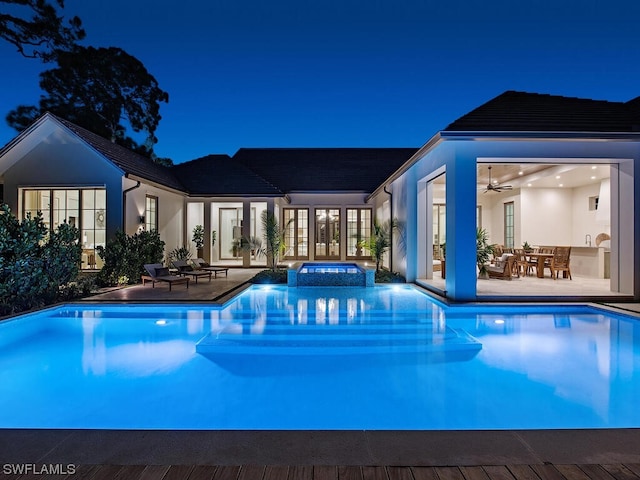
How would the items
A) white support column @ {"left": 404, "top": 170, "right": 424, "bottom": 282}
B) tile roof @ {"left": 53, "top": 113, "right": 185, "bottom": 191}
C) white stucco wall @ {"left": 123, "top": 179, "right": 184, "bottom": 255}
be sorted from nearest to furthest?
white support column @ {"left": 404, "top": 170, "right": 424, "bottom": 282}
tile roof @ {"left": 53, "top": 113, "right": 185, "bottom": 191}
white stucco wall @ {"left": 123, "top": 179, "right": 184, "bottom": 255}

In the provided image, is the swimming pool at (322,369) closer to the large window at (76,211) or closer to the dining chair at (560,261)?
the dining chair at (560,261)

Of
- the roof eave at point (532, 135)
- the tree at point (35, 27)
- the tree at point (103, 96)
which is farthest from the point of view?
the tree at point (103, 96)

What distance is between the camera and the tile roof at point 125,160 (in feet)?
40.3

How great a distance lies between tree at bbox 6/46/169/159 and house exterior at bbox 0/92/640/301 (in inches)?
482

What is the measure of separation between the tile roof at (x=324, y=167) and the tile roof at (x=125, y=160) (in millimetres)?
4990

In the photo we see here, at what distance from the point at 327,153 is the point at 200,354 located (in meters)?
18.0

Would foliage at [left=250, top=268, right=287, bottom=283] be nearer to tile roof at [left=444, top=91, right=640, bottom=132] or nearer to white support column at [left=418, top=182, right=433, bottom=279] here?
white support column at [left=418, top=182, right=433, bottom=279]

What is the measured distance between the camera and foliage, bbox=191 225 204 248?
17375 millimetres

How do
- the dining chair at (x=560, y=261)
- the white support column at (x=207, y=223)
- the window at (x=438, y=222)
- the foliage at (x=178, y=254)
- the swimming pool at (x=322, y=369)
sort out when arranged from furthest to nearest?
the window at (x=438, y=222)
the white support column at (x=207, y=223)
the foliage at (x=178, y=254)
the dining chair at (x=560, y=261)
the swimming pool at (x=322, y=369)

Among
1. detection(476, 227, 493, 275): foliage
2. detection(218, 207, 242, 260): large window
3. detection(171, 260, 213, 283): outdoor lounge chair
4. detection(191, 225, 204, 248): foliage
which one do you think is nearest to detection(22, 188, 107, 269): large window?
detection(171, 260, 213, 283): outdoor lounge chair

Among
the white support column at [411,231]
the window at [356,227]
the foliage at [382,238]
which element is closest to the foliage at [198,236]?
the window at [356,227]

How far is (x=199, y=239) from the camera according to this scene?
686 inches

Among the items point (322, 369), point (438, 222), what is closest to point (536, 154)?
point (322, 369)

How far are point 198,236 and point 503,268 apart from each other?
1298 centimetres
